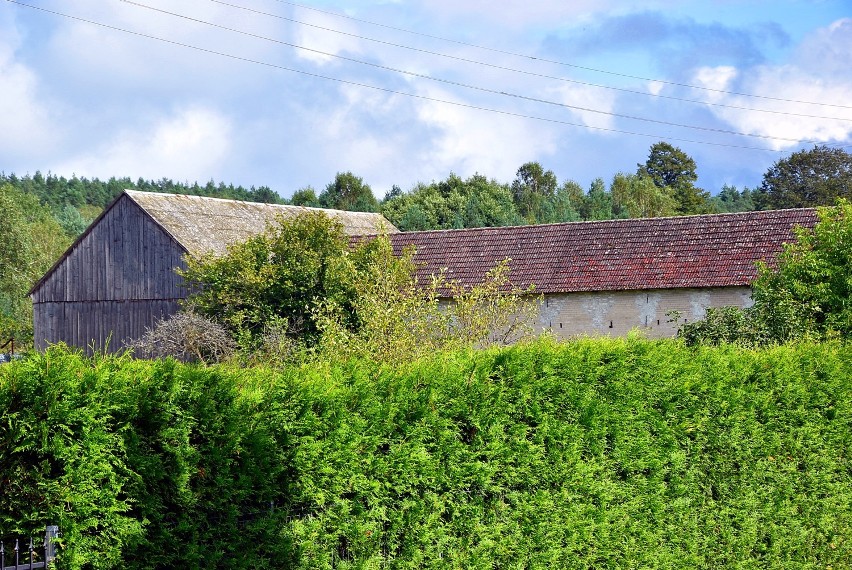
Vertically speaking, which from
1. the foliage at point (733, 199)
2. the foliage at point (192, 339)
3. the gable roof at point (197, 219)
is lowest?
the foliage at point (192, 339)

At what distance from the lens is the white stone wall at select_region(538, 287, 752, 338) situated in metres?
29.0

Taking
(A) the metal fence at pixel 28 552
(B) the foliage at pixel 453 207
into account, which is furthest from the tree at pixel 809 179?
(A) the metal fence at pixel 28 552

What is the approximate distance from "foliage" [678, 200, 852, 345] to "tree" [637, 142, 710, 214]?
215 feet

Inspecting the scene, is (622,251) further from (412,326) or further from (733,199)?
(733,199)

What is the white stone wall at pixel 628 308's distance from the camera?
28969 millimetres


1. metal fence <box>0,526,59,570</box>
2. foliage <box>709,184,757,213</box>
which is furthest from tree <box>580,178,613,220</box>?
metal fence <box>0,526,59,570</box>

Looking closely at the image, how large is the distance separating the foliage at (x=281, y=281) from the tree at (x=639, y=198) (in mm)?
51781

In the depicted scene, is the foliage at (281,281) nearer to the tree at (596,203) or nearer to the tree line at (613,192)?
the tree line at (613,192)

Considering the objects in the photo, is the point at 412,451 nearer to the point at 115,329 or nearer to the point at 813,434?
the point at 813,434

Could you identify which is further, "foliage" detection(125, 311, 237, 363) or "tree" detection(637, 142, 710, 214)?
"tree" detection(637, 142, 710, 214)

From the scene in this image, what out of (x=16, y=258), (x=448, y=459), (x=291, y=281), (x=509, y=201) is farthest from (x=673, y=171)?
(x=448, y=459)

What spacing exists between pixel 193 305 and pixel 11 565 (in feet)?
69.8

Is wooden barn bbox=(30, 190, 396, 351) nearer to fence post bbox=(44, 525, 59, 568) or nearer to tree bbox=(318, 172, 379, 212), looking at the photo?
fence post bbox=(44, 525, 59, 568)

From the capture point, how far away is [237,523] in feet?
20.5
